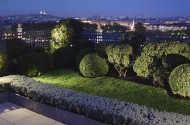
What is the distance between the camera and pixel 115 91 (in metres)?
7.82

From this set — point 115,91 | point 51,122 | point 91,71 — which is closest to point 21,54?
point 91,71

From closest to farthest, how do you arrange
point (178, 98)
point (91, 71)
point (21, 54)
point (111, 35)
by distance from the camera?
point (178, 98), point (91, 71), point (21, 54), point (111, 35)

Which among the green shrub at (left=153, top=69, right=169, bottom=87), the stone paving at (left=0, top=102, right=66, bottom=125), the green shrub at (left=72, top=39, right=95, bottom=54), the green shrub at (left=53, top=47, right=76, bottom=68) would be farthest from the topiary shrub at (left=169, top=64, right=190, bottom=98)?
the green shrub at (left=72, top=39, right=95, bottom=54)

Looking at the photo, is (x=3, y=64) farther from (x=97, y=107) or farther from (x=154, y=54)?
(x=97, y=107)

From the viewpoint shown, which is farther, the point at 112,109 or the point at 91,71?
the point at 91,71

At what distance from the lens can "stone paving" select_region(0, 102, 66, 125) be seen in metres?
5.85

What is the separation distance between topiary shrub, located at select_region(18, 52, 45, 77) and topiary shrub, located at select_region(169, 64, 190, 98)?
16.4 feet

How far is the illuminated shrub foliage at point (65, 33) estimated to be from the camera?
14.3 metres

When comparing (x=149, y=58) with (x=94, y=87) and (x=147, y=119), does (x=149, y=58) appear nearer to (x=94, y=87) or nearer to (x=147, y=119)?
(x=94, y=87)

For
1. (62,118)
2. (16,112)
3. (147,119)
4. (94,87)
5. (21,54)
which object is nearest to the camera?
(147,119)

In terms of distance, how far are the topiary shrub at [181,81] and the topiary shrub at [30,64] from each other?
197 inches

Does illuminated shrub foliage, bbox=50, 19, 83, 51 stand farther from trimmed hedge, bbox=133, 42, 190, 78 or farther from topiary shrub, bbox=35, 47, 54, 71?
trimmed hedge, bbox=133, 42, 190, 78

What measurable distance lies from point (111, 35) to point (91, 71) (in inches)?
188

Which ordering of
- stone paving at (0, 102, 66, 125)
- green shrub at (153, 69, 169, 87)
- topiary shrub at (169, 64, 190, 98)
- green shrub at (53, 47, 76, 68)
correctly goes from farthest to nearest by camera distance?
green shrub at (53, 47, 76, 68), green shrub at (153, 69, 169, 87), topiary shrub at (169, 64, 190, 98), stone paving at (0, 102, 66, 125)
